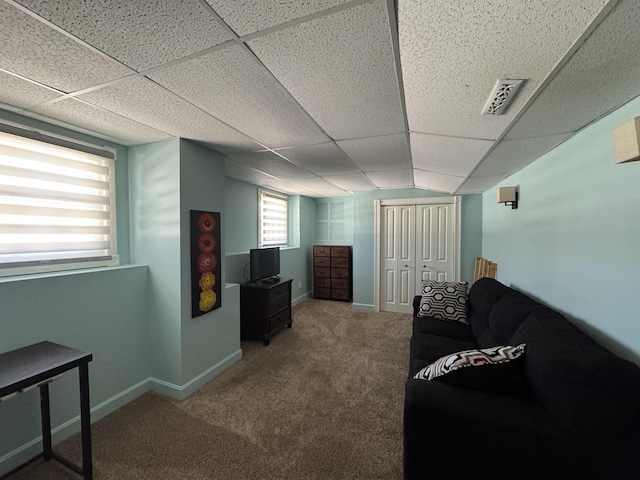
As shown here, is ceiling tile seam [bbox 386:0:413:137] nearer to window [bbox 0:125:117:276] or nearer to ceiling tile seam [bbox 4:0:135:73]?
ceiling tile seam [bbox 4:0:135:73]

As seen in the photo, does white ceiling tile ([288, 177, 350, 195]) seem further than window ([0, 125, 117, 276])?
Yes

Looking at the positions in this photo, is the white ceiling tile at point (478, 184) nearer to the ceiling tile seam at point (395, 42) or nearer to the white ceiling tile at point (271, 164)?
the white ceiling tile at point (271, 164)

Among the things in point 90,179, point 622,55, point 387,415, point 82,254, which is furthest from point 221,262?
point 622,55

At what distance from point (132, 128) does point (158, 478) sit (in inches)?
92.5

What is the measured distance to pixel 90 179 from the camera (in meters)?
2.19

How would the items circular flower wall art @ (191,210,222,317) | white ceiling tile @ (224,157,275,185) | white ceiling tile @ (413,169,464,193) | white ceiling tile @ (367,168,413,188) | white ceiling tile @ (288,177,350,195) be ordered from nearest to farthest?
circular flower wall art @ (191,210,222,317), white ceiling tile @ (224,157,275,185), white ceiling tile @ (413,169,464,193), white ceiling tile @ (367,168,413,188), white ceiling tile @ (288,177,350,195)

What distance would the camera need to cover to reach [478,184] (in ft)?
11.7

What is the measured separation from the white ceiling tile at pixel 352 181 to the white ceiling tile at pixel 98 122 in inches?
85.8

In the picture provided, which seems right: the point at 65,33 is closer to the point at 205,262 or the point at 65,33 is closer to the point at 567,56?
the point at 205,262

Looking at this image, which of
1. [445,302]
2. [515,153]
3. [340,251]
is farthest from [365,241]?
[515,153]

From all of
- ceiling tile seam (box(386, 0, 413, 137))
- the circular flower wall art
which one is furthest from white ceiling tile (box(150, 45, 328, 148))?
the circular flower wall art

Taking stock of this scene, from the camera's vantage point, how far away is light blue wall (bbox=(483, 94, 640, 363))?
4.24 feet

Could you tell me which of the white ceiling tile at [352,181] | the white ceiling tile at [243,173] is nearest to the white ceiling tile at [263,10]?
the white ceiling tile at [243,173]

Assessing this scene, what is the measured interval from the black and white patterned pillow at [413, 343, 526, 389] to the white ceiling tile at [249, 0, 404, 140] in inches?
58.0
